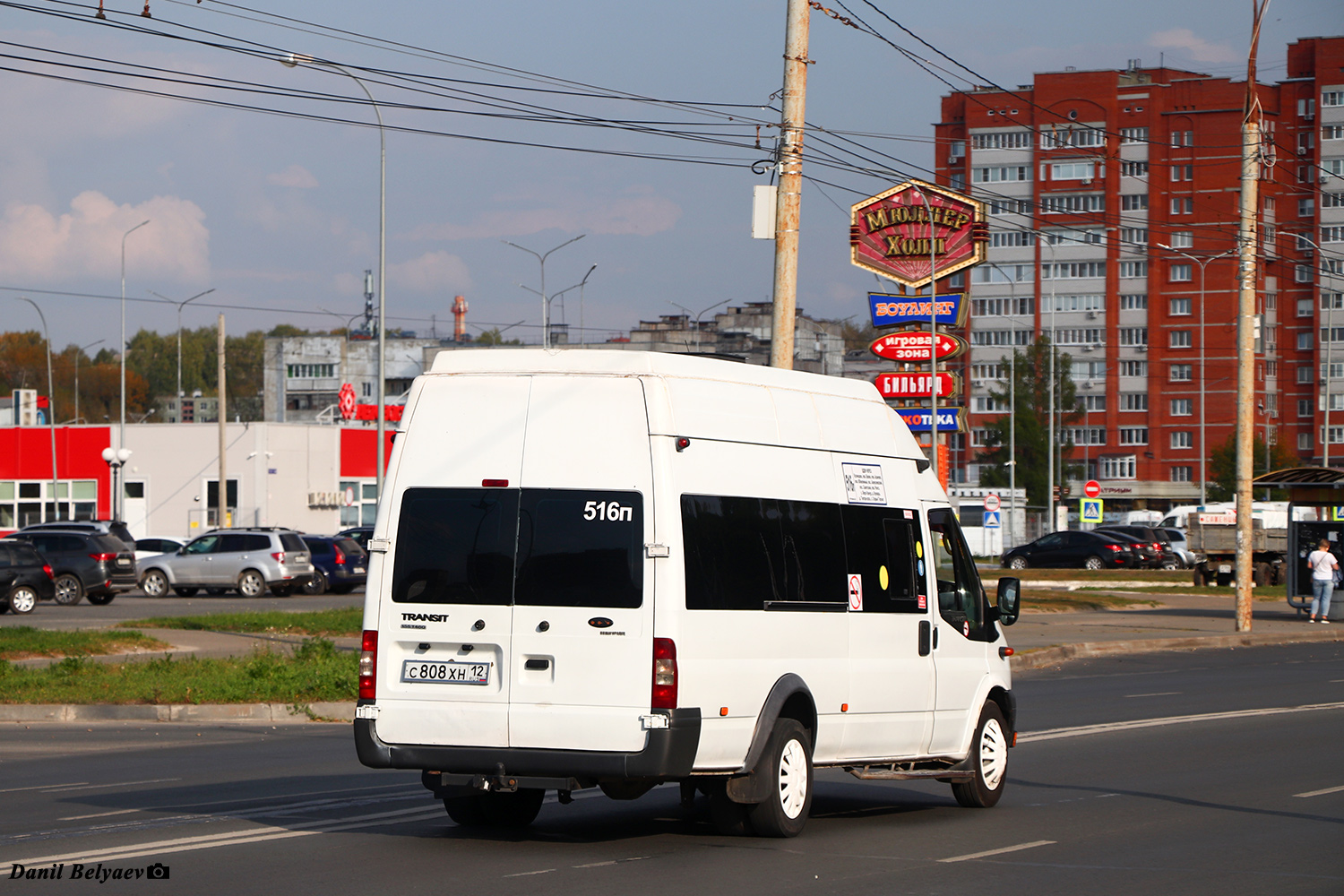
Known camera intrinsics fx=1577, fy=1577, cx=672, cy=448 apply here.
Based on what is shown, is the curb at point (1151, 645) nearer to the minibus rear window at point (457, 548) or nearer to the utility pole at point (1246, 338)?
the utility pole at point (1246, 338)

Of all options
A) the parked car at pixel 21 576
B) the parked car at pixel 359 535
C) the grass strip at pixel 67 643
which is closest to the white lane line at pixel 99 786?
the grass strip at pixel 67 643

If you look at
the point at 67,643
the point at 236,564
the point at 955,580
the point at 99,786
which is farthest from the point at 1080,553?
the point at 99,786

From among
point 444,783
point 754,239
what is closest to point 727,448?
point 444,783

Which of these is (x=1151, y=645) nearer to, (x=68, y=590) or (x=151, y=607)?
(x=151, y=607)

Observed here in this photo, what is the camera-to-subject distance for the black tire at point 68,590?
3716cm

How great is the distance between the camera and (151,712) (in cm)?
1706

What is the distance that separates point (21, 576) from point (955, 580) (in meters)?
27.4

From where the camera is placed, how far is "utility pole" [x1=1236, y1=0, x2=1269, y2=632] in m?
31.0

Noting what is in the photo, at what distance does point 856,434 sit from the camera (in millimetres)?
10344

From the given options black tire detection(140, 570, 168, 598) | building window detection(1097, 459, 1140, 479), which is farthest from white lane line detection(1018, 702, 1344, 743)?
building window detection(1097, 459, 1140, 479)

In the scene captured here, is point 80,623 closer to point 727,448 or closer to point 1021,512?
point 727,448

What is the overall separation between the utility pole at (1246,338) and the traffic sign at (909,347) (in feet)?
36.9

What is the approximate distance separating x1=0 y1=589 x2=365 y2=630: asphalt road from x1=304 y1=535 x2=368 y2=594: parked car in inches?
12.7

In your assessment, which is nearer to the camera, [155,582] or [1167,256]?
[155,582]
